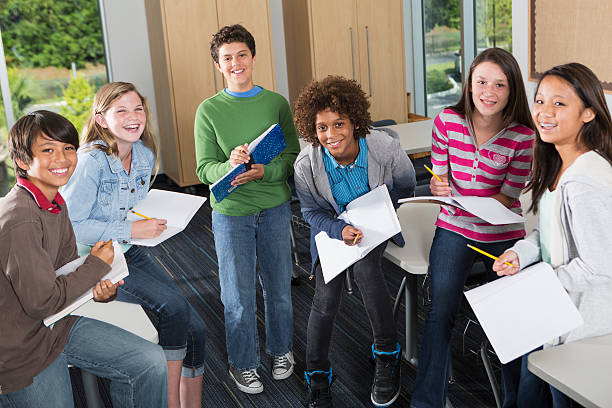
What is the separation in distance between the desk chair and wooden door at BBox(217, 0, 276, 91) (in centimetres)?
382

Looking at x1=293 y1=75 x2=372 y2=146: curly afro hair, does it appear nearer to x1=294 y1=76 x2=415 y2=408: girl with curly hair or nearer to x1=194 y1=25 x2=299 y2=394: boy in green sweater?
x1=294 y1=76 x2=415 y2=408: girl with curly hair

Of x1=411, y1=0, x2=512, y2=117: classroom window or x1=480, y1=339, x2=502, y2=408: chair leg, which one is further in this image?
x1=411, y1=0, x2=512, y2=117: classroom window

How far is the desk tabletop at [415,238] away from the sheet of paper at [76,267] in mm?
994

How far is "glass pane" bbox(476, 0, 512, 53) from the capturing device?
19.6ft

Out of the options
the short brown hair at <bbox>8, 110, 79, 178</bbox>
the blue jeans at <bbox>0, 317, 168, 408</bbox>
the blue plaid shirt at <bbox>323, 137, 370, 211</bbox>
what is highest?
the short brown hair at <bbox>8, 110, 79, 178</bbox>

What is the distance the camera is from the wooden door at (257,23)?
5647 millimetres

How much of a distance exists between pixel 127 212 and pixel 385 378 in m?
1.20

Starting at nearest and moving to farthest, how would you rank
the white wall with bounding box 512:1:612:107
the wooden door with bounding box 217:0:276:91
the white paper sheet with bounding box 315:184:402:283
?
the white paper sheet with bounding box 315:184:402:283 < the white wall with bounding box 512:1:612:107 < the wooden door with bounding box 217:0:276:91

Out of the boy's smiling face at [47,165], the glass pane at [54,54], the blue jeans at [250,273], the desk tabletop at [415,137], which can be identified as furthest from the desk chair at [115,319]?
the glass pane at [54,54]

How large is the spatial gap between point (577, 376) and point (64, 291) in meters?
1.36

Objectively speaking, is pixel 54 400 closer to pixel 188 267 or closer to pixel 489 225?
pixel 489 225

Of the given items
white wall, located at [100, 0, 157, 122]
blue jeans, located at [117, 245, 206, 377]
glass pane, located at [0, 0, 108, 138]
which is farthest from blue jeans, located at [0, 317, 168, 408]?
white wall, located at [100, 0, 157, 122]

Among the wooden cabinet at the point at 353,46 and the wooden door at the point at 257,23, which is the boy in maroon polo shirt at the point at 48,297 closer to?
the wooden door at the point at 257,23

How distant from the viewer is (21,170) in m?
1.83
